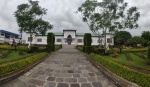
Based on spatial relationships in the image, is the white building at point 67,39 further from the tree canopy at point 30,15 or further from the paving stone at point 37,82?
the paving stone at point 37,82

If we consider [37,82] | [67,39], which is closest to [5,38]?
[67,39]

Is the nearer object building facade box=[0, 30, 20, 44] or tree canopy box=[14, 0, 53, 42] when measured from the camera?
tree canopy box=[14, 0, 53, 42]

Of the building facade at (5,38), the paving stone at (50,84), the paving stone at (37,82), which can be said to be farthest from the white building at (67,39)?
the paving stone at (50,84)

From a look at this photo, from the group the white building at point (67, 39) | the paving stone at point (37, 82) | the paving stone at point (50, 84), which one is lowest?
the paving stone at point (50, 84)

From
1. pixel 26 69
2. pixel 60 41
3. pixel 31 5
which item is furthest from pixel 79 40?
pixel 26 69

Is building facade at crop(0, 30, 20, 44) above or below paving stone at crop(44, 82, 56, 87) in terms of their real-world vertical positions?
above

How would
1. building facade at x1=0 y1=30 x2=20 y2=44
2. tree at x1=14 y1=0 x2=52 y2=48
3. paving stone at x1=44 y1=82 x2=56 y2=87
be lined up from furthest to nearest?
1. building facade at x1=0 y1=30 x2=20 y2=44
2. tree at x1=14 y1=0 x2=52 y2=48
3. paving stone at x1=44 y1=82 x2=56 y2=87

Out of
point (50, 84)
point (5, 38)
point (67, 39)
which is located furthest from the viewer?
point (67, 39)

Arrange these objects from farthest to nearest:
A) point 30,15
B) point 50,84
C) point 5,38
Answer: point 5,38 < point 30,15 < point 50,84

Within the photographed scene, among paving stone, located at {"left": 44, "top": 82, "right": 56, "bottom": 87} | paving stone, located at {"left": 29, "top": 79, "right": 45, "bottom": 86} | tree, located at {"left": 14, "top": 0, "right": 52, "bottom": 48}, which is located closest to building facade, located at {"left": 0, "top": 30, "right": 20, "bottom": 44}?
tree, located at {"left": 14, "top": 0, "right": 52, "bottom": 48}

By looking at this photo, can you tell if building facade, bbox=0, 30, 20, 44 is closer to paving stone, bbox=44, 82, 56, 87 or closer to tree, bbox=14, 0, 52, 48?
tree, bbox=14, 0, 52, 48

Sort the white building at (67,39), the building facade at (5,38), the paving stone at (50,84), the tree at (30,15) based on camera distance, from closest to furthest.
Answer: the paving stone at (50,84), the tree at (30,15), the building facade at (5,38), the white building at (67,39)

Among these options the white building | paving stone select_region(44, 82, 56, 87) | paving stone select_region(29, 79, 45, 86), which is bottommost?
paving stone select_region(44, 82, 56, 87)

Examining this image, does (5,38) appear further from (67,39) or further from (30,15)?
(30,15)
